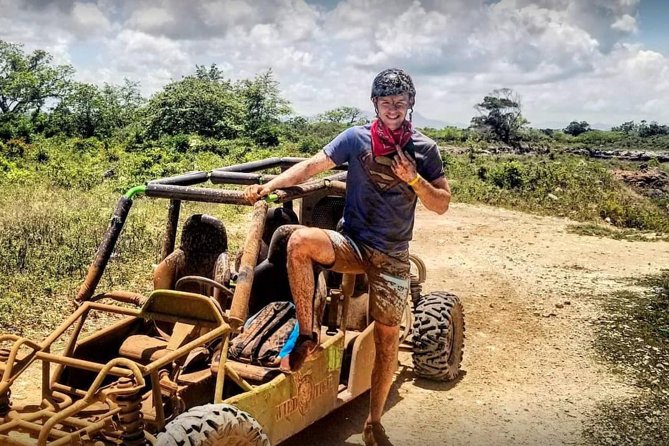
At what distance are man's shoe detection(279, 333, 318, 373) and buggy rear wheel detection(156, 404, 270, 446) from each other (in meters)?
0.67

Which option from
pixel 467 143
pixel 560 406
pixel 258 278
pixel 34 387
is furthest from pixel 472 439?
pixel 467 143

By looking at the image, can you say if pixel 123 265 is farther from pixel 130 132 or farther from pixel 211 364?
pixel 130 132

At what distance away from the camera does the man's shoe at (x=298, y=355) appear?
413cm

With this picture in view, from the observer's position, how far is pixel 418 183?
13.4 feet

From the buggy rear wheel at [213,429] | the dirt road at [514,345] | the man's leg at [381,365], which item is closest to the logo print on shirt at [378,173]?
the man's leg at [381,365]

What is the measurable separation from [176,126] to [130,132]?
1.99 meters

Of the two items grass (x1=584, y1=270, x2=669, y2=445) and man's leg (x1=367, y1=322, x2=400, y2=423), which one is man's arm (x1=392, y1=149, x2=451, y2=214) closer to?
man's leg (x1=367, y1=322, x2=400, y2=423)

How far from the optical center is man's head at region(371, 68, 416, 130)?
4277 mm

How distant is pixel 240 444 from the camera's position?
11.1 feet

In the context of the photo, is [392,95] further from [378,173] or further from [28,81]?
[28,81]

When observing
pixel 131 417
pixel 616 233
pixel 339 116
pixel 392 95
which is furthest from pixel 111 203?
pixel 339 116

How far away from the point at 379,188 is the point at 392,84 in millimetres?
631

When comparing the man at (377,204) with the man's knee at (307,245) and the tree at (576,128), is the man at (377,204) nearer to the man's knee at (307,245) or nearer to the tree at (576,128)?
the man's knee at (307,245)

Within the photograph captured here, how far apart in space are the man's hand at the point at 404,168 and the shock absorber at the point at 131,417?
6.10ft
